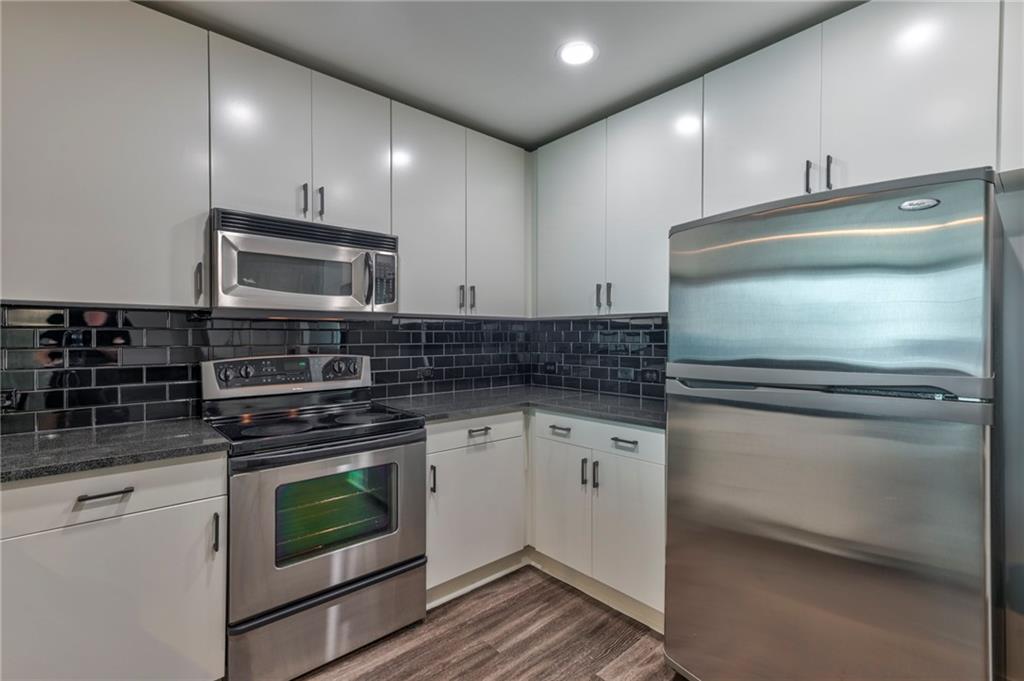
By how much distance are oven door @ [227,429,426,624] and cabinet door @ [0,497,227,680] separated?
85mm

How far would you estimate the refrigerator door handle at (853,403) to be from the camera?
3.69ft

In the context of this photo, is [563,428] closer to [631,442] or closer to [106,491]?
[631,442]

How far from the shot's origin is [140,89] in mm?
1656

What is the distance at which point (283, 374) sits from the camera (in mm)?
2182

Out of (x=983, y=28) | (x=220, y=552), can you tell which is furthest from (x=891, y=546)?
(x=220, y=552)

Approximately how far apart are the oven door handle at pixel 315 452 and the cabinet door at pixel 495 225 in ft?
2.91

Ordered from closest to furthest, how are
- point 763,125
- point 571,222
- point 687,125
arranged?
point 763,125, point 687,125, point 571,222

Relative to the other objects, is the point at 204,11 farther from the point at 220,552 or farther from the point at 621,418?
the point at 621,418

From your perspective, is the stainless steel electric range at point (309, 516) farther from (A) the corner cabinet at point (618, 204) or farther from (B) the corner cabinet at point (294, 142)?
(A) the corner cabinet at point (618, 204)

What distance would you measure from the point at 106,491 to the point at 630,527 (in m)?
1.89

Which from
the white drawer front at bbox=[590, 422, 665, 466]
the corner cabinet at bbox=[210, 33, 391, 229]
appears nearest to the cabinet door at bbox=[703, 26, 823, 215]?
the white drawer front at bbox=[590, 422, 665, 466]

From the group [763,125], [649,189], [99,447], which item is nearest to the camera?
[99,447]

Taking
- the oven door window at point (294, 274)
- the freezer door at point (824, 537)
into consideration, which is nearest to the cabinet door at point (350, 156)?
the oven door window at point (294, 274)

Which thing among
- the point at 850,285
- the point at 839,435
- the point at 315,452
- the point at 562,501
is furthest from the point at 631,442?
the point at 315,452
